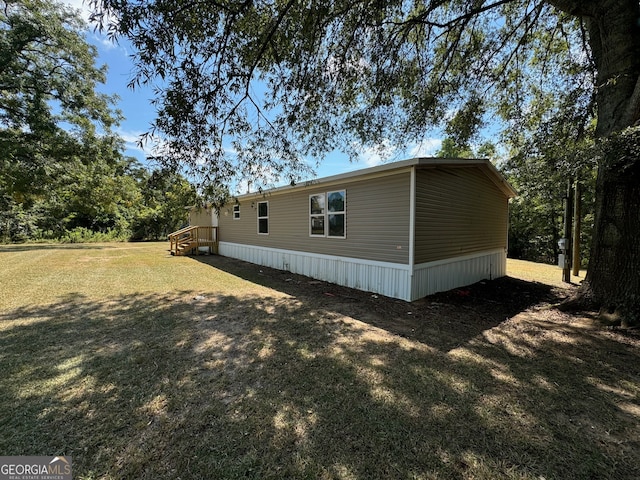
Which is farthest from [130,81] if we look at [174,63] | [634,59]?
[634,59]

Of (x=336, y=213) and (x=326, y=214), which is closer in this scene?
(x=336, y=213)

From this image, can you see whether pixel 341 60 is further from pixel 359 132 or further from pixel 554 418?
pixel 554 418

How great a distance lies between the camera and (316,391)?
259 cm

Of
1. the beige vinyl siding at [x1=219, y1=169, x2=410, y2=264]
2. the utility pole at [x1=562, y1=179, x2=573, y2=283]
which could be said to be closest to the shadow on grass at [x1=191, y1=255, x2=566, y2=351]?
the beige vinyl siding at [x1=219, y1=169, x2=410, y2=264]

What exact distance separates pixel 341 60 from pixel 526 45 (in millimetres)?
5348

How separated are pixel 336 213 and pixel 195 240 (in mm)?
9048

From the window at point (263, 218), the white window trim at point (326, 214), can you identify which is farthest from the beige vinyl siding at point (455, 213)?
the window at point (263, 218)

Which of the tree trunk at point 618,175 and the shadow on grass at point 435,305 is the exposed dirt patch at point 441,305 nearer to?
the shadow on grass at point 435,305

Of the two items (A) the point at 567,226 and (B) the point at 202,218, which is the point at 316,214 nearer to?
(A) the point at 567,226

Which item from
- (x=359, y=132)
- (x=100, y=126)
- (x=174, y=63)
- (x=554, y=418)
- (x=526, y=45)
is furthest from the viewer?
(x=100, y=126)

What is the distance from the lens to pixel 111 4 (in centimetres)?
280

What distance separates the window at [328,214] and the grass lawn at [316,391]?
2.71 m

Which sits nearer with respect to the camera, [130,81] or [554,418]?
[554,418]

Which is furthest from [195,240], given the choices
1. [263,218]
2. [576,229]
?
[576,229]
